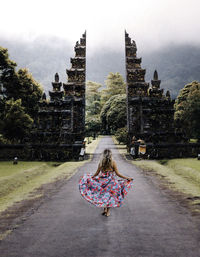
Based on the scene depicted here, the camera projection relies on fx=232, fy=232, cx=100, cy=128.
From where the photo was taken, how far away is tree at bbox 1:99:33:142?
29.4m

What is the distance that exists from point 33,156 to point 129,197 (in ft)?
56.6

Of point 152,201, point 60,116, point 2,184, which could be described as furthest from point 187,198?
point 60,116

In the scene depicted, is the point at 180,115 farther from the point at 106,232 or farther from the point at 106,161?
the point at 106,232

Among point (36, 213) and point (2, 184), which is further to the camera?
point (2, 184)

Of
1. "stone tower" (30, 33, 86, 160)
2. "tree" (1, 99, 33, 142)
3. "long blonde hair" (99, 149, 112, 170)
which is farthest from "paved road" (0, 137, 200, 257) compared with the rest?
"tree" (1, 99, 33, 142)

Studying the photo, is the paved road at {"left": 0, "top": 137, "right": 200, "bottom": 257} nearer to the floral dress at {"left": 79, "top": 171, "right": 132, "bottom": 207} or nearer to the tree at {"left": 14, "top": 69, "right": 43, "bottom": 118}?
the floral dress at {"left": 79, "top": 171, "right": 132, "bottom": 207}

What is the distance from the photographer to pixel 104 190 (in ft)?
23.7

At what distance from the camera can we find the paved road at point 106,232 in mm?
4873

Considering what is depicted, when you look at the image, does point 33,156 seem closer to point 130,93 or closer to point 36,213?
point 130,93

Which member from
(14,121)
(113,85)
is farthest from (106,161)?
(113,85)

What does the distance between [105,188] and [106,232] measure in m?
1.55

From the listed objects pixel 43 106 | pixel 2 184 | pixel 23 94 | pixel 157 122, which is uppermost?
pixel 23 94

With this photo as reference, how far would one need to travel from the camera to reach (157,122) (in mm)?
26500

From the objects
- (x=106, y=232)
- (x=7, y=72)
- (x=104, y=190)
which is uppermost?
(x=7, y=72)
